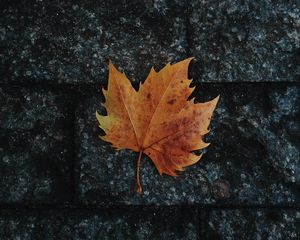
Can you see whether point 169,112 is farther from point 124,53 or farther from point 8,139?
point 8,139

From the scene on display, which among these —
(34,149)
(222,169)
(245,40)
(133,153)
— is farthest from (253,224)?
(34,149)

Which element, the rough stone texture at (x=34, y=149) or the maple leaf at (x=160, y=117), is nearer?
the maple leaf at (x=160, y=117)

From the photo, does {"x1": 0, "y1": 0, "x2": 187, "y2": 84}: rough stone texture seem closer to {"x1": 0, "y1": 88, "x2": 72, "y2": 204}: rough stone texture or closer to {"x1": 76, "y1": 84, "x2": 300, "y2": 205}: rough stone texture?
{"x1": 0, "y1": 88, "x2": 72, "y2": 204}: rough stone texture

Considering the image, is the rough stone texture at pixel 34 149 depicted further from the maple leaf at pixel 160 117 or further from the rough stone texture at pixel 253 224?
the rough stone texture at pixel 253 224

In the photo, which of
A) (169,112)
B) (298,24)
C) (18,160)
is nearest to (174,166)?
(169,112)

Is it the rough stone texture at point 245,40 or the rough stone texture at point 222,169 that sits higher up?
the rough stone texture at point 245,40

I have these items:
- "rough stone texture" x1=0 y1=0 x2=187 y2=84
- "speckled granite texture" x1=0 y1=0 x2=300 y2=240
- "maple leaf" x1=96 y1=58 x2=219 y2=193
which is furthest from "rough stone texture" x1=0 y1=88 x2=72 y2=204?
"maple leaf" x1=96 y1=58 x2=219 y2=193

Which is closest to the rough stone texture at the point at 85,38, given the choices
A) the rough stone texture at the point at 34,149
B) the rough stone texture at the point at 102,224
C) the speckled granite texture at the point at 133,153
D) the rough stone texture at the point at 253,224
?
the speckled granite texture at the point at 133,153
